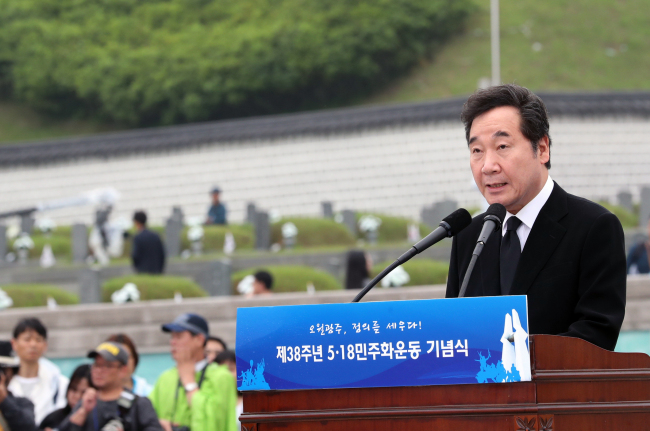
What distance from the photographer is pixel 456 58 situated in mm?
43500

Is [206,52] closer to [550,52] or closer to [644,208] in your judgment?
[550,52]

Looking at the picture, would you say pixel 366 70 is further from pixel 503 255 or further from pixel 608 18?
pixel 503 255

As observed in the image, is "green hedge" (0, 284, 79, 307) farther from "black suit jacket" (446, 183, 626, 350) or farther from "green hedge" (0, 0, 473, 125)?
"green hedge" (0, 0, 473, 125)

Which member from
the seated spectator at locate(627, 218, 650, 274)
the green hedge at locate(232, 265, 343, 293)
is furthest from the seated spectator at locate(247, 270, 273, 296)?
the seated spectator at locate(627, 218, 650, 274)

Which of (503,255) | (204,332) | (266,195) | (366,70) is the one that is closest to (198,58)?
(366,70)

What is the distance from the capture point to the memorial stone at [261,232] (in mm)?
16594

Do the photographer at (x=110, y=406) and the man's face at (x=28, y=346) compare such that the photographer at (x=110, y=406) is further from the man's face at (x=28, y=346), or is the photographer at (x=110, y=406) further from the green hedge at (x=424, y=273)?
the green hedge at (x=424, y=273)

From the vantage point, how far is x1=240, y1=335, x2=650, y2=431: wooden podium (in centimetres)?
223

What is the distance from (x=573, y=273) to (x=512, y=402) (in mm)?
588

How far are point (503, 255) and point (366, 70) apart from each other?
3812cm

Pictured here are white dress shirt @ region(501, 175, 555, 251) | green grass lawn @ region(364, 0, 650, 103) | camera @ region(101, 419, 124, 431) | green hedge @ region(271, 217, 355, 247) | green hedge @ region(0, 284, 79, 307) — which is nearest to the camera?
white dress shirt @ region(501, 175, 555, 251)

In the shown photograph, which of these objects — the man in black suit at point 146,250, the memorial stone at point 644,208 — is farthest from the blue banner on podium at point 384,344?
the memorial stone at point 644,208

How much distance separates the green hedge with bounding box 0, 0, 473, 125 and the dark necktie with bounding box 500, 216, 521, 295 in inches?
1451

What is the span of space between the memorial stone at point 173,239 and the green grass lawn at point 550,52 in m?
24.4
